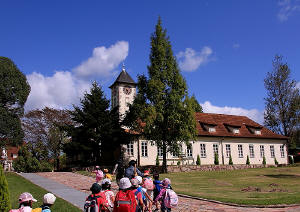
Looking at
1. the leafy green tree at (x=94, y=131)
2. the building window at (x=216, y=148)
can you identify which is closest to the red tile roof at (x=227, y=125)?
the building window at (x=216, y=148)

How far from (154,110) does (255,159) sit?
20.0 m

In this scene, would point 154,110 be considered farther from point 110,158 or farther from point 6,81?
point 6,81

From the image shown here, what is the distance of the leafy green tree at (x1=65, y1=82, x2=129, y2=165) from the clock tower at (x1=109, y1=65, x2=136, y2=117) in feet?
28.1

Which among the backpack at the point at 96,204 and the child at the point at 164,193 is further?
the child at the point at 164,193

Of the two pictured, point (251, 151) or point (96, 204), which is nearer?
point (96, 204)

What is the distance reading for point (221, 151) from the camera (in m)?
37.7

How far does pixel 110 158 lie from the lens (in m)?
35.9

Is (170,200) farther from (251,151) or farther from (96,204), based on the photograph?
(251,151)

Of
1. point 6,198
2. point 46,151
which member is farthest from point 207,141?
point 6,198

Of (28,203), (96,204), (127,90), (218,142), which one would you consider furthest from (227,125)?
(28,203)

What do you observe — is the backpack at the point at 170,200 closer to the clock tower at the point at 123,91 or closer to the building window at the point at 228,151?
the building window at the point at 228,151

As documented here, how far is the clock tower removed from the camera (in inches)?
1587

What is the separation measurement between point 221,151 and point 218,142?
1185 mm

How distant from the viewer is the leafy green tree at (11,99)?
3044 cm
